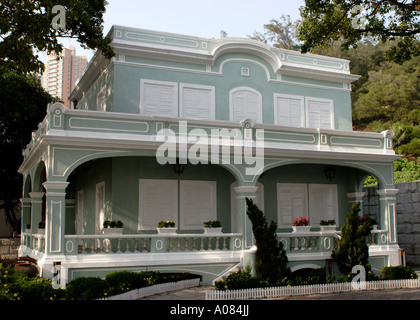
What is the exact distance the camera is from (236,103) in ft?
59.1

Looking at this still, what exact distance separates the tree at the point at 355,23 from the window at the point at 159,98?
195 inches

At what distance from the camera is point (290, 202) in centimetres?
1792

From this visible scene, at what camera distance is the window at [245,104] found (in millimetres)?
17906

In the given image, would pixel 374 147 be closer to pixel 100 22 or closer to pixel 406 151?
pixel 100 22

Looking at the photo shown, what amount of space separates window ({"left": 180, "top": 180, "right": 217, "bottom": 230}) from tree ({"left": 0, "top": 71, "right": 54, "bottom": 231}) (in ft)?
31.0

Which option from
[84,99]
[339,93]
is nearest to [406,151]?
[339,93]

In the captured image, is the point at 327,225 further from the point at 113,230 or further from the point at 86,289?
the point at 86,289

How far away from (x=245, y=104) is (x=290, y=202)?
389 cm

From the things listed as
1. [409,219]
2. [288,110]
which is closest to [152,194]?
[288,110]

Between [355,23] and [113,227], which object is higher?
[355,23]

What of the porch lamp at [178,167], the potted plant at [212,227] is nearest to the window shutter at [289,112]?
the porch lamp at [178,167]

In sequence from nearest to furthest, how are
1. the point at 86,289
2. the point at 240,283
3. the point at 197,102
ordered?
the point at 86,289 → the point at 240,283 → the point at 197,102

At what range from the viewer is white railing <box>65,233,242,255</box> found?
13266 mm
